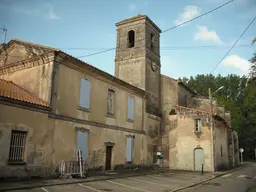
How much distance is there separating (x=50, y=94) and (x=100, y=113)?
470cm

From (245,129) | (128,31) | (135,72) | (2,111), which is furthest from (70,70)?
(245,129)

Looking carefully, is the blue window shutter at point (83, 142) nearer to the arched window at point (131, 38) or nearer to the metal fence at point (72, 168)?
the metal fence at point (72, 168)

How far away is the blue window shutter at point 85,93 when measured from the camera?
16672 mm

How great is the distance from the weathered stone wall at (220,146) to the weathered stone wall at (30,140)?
53.8ft

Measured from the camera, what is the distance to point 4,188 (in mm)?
9672

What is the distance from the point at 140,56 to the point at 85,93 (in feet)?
34.2

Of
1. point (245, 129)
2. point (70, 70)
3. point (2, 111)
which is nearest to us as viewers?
point (2, 111)

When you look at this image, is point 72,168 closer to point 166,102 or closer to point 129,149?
point 129,149

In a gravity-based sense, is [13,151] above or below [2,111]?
below

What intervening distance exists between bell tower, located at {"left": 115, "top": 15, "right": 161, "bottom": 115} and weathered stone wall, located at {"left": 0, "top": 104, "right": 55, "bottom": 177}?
12.7 metres

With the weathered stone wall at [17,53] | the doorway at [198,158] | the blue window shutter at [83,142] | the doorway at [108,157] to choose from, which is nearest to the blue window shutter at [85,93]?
the blue window shutter at [83,142]

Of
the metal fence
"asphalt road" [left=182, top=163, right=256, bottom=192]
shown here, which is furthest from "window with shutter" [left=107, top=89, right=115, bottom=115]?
"asphalt road" [left=182, top=163, right=256, bottom=192]

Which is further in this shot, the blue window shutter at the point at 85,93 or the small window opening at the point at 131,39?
the small window opening at the point at 131,39

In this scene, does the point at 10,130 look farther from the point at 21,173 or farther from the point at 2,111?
the point at 21,173
